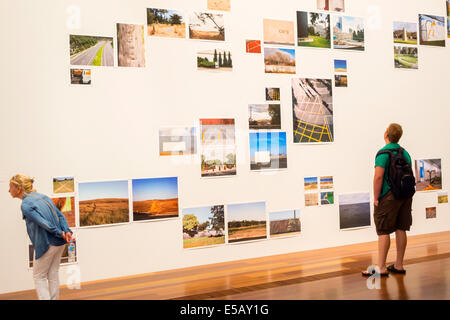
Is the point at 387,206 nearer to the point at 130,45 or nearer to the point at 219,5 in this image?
the point at 219,5

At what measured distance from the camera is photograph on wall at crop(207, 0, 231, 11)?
519 centimetres

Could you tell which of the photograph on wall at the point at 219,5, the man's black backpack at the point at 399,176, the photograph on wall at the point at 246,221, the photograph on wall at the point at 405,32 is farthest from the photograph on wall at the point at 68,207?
the photograph on wall at the point at 405,32

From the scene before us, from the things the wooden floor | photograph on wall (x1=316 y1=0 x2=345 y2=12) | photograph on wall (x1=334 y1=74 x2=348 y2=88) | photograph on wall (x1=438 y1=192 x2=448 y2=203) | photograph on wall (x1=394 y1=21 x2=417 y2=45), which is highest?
photograph on wall (x1=316 y1=0 x2=345 y2=12)

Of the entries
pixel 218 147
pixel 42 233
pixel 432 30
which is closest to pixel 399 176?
pixel 218 147

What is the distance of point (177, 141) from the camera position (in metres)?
5.02

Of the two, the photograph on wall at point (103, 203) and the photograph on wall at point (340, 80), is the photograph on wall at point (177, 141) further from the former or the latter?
the photograph on wall at point (340, 80)

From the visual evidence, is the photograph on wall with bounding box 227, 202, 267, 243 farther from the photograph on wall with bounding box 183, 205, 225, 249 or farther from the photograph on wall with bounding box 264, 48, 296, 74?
the photograph on wall with bounding box 264, 48, 296, 74

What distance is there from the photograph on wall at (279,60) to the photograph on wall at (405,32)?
5.60 feet

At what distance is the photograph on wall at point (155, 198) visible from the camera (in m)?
4.83

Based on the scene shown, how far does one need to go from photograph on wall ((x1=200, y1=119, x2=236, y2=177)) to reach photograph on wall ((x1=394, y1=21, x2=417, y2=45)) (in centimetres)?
280

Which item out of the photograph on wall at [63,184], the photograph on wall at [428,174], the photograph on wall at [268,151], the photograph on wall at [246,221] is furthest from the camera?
the photograph on wall at [428,174]

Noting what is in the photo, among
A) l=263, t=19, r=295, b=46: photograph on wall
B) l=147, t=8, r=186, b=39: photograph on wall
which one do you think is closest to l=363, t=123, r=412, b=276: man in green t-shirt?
l=263, t=19, r=295, b=46: photograph on wall

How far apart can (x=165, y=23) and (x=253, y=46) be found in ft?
3.56
